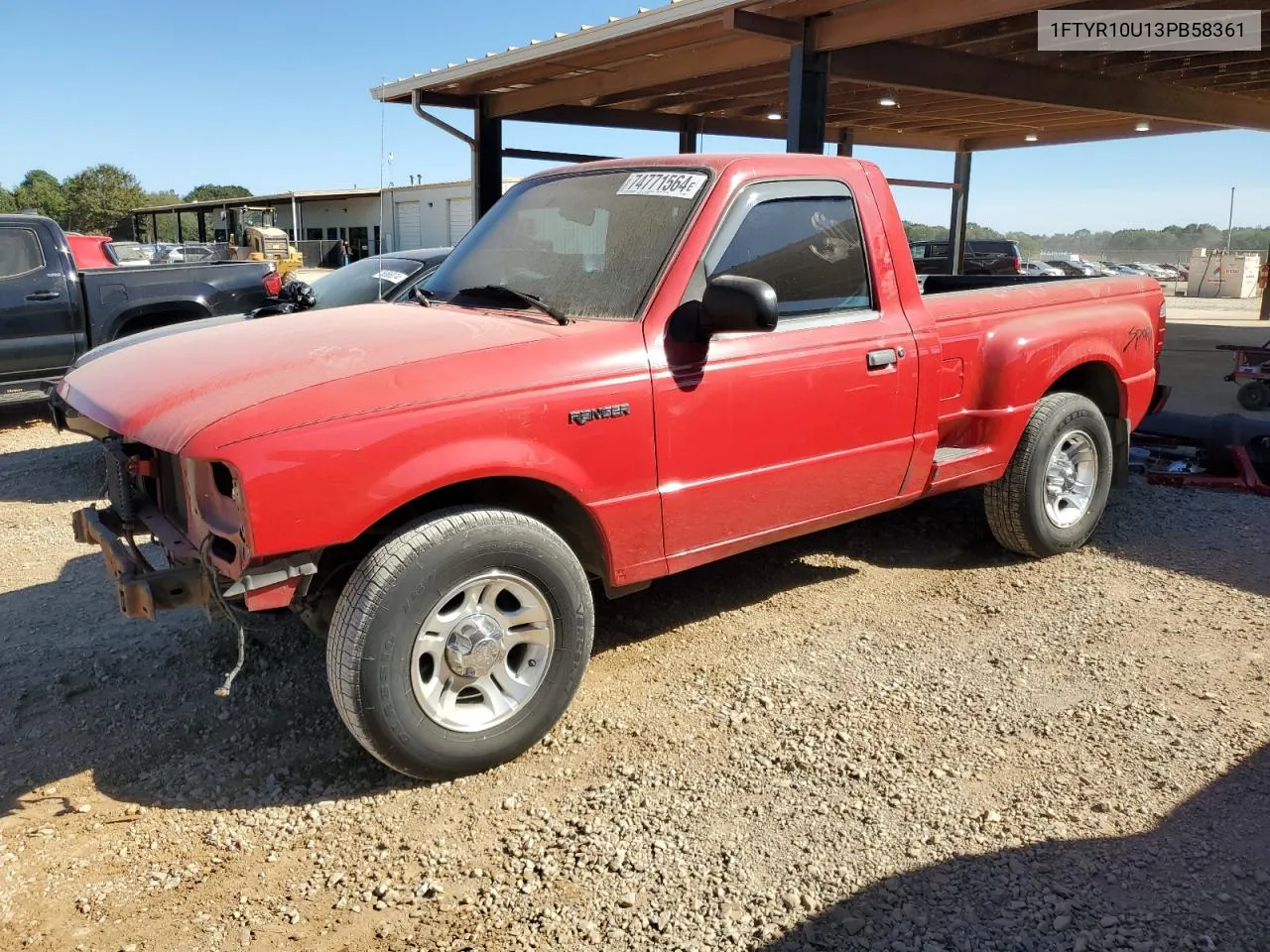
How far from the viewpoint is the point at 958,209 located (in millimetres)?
18562

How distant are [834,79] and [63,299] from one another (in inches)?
283

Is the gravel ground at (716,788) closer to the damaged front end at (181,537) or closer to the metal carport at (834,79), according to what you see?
the damaged front end at (181,537)

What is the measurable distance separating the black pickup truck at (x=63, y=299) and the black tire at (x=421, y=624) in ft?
20.4

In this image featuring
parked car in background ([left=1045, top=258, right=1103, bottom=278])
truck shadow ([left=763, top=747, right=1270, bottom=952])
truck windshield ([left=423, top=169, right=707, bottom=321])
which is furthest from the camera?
parked car in background ([left=1045, top=258, right=1103, bottom=278])

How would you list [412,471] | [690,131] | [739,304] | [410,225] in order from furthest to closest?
1. [410,225]
2. [690,131]
3. [739,304]
4. [412,471]

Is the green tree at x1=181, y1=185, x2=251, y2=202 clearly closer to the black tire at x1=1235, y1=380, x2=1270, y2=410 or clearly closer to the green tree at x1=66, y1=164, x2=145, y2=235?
the green tree at x1=66, y1=164, x2=145, y2=235

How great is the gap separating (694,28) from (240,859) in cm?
823

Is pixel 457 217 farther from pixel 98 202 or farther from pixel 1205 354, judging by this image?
pixel 98 202

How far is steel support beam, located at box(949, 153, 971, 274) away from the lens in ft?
60.9

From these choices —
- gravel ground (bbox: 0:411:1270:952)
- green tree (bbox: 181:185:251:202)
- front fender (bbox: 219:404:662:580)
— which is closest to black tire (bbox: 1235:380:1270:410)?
gravel ground (bbox: 0:411:1270:952)

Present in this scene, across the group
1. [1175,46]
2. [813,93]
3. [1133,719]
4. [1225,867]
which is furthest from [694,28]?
[1225,867]

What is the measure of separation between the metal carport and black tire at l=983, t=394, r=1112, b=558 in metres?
4.06

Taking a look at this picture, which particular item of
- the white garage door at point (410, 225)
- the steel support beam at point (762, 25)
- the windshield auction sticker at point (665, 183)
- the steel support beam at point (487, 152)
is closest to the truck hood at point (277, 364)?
the windshield auction sticker at point (665, 183)

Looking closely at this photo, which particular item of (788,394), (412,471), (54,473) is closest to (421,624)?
(412,471)
